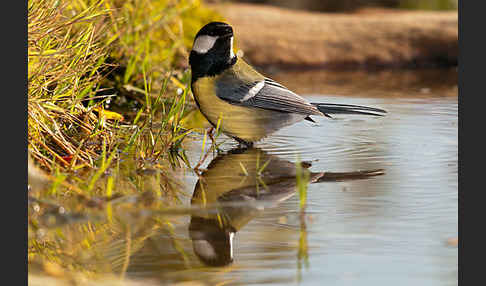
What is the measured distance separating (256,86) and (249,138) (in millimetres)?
320

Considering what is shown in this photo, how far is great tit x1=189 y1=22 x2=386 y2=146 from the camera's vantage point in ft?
14.9

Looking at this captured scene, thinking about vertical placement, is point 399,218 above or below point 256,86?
below

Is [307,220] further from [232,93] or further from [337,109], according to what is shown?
[337,109]

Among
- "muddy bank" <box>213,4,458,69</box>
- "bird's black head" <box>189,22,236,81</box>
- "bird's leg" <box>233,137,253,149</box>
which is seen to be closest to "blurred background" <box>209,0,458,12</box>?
"muddy bank" <box>213,4,458,69</box>

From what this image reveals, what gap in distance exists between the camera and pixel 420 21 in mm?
10266

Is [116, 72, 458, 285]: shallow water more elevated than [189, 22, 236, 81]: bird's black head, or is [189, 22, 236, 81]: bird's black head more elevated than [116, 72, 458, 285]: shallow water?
[189, 22, 236, 81]: bird's black head

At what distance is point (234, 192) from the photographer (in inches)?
142

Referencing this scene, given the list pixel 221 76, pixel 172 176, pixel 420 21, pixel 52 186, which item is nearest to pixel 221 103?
pixel 221 76

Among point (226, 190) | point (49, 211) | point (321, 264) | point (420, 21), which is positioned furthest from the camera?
point (420, 21)

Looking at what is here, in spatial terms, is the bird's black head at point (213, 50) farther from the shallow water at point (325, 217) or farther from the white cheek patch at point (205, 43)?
the shallow water at point (325, 217)

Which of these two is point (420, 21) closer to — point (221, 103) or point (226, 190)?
point (221, 103)

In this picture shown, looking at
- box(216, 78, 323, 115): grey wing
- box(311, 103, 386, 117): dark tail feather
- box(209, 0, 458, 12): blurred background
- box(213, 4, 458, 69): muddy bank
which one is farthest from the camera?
box(209, 0, 458, 12): blurred background

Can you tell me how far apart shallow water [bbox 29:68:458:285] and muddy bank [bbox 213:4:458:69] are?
4.58m

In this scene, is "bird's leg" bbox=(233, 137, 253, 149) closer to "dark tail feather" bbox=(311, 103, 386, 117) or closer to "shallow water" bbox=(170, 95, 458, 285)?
"shallow water" bbox=(170, 95, 458, 285)
